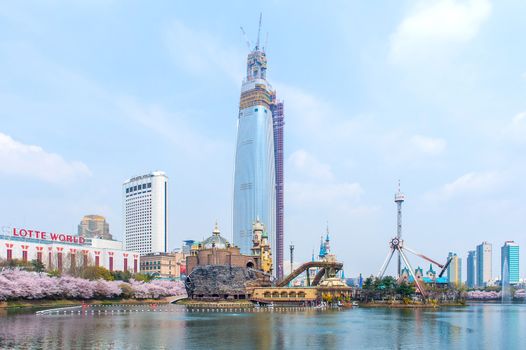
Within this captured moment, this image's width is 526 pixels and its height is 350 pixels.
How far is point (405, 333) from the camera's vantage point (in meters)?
68.3

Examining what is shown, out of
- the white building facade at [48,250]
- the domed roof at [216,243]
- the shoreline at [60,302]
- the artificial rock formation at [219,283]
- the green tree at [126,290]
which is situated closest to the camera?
the shoreline at [60,302]

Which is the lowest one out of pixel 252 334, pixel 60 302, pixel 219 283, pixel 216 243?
pixel 60 302

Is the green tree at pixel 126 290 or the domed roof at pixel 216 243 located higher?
the domed roof at pixel 216 243

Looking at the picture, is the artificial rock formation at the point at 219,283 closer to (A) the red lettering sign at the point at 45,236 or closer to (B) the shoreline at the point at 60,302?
(B) the shoreline at the point at 60,302

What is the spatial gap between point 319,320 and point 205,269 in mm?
58595

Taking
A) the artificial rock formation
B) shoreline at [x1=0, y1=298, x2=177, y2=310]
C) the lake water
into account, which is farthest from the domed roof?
the lake water

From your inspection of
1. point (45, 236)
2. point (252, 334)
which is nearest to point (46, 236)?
point (45, 236)

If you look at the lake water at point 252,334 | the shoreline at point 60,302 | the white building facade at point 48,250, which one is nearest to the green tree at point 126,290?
the shoreline at point 60,302

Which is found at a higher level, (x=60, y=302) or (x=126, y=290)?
(x=60, y=302)

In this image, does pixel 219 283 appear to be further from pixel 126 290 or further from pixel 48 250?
pixel 48 250

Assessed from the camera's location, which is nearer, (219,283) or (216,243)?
(219,283)

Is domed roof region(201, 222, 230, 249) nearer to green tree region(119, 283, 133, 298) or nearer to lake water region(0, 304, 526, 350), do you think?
green tree region(119, 283, 133, 298)

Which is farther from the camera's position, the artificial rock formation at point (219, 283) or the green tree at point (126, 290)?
the green tree at point (126, 290)

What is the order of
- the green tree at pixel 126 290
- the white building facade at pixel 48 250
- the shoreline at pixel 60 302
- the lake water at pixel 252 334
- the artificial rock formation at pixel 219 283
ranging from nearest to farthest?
the lake water at pixel 252 334 → the shoreline at pixel 60 302 → the artificial rock formation at pixel 219 283 → the green tree at pixel 126 290 → the white building facade at pixel 48 250
